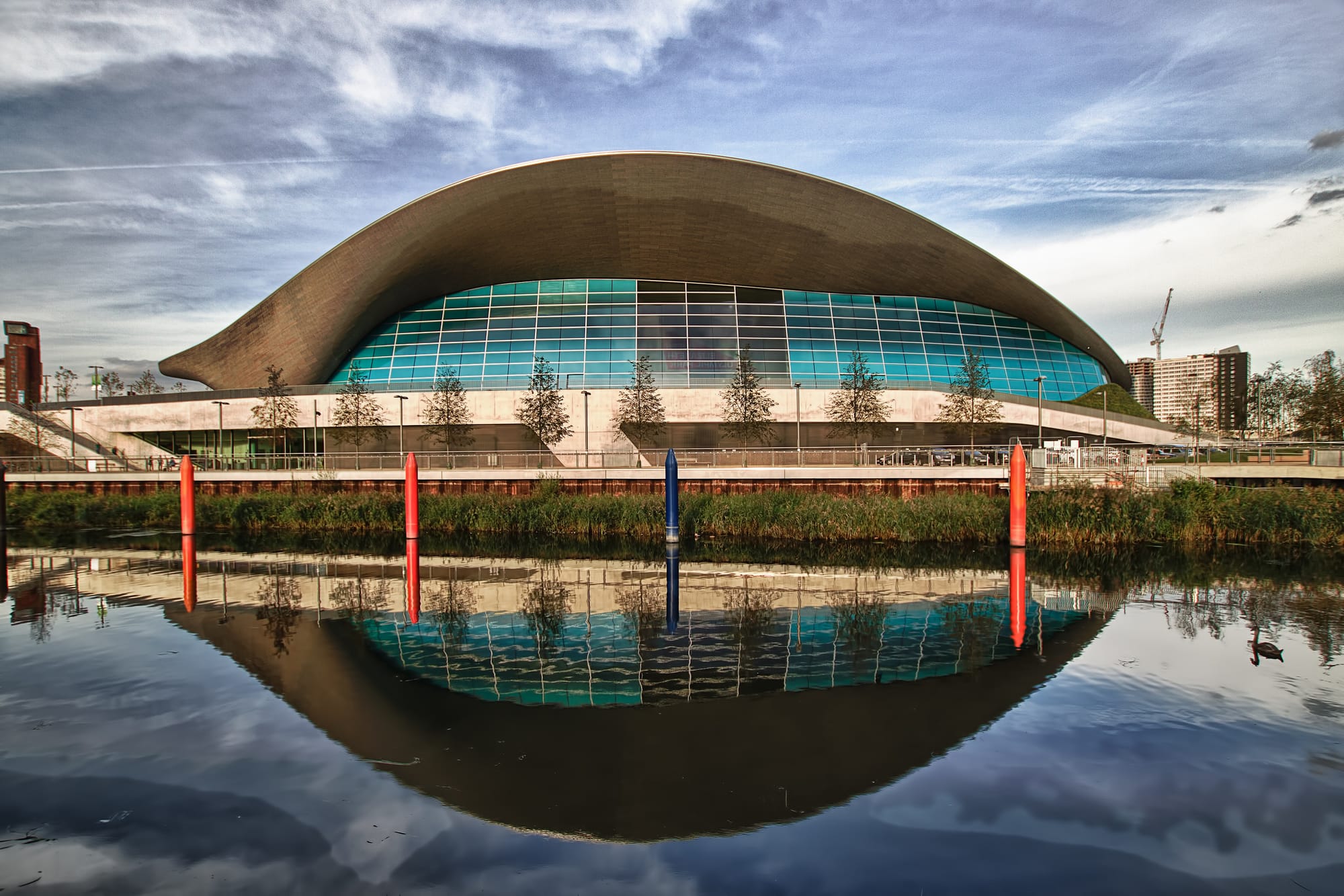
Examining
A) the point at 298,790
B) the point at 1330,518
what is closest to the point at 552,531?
the point at 298,790

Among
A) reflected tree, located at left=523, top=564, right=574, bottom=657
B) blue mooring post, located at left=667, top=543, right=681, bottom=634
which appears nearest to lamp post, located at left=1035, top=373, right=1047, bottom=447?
blue mooring post, located at left=667, top=543, right=681, bottom=634

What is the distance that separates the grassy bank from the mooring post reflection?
2880mm

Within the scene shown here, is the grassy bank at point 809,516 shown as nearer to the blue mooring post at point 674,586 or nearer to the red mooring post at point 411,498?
the red mooring post at point 411,498

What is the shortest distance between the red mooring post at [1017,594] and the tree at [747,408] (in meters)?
18.3

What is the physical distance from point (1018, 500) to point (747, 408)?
18.5 meters

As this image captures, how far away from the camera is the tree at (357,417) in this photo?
37.8 meters

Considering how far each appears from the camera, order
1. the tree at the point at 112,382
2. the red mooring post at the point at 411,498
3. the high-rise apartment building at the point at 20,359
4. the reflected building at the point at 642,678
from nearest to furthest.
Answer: the reflected building at the point at 642,678 → the red mooring post at the point at 411,498 → the tree at the point at 112,382 → the high-rise apartment building at the point at 20,359

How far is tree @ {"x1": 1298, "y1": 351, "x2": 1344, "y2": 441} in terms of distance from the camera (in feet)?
112

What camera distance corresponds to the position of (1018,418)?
3928 centimetres

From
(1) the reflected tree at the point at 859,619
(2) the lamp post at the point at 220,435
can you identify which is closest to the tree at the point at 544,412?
(2) the lamp post at the point at 220,435

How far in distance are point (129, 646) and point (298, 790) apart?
229 inches

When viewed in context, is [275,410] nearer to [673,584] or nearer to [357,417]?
[357,417]

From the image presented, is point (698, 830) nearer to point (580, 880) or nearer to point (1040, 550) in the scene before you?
point (580, 880)

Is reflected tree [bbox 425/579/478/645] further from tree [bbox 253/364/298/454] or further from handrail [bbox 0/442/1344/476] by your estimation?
tree [bbox 253/364/298/454]
